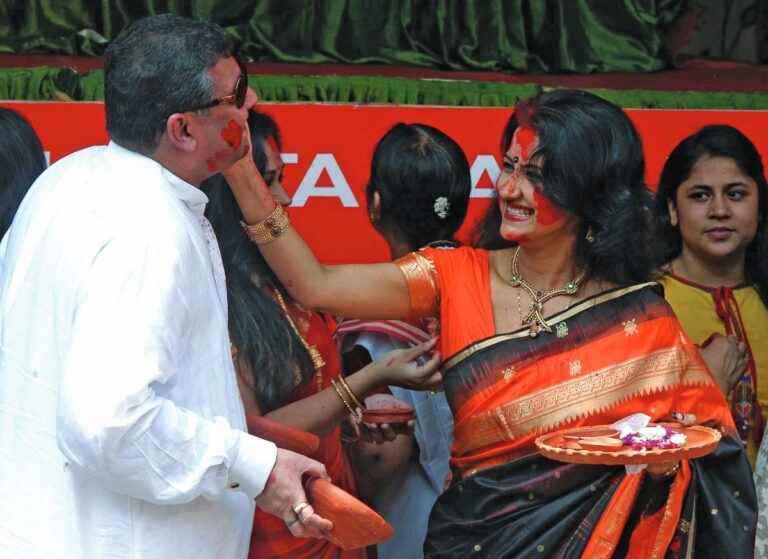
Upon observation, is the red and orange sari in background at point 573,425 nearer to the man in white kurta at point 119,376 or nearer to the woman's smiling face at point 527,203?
the woman's smiling face at point 527,203

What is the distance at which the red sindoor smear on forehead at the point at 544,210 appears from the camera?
277 cm

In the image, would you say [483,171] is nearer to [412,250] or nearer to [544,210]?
[412,250]

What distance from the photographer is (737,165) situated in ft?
11.7

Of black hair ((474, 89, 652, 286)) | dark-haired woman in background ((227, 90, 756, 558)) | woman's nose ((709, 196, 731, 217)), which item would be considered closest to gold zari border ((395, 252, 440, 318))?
dark-haired woman in background ((227, 90, 756, 558))

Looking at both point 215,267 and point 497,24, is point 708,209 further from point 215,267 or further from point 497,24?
point 215,267

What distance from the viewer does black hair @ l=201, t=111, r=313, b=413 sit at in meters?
→ 2.76

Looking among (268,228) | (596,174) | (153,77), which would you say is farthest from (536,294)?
(153,77)

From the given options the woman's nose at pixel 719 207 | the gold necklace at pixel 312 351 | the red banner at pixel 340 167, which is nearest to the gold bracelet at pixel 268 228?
the gold necklace at pixel 312 351

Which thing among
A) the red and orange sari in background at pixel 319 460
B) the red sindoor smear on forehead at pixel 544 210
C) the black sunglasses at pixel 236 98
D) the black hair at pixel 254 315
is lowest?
the red and orange sari in background at pixel 319 460

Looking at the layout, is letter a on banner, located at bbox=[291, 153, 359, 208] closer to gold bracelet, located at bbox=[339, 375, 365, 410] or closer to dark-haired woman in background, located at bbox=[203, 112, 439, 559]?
dark-haired woman in background, located at bbox=[203, 112, 439, 559]

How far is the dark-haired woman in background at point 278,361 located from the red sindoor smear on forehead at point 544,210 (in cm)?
42

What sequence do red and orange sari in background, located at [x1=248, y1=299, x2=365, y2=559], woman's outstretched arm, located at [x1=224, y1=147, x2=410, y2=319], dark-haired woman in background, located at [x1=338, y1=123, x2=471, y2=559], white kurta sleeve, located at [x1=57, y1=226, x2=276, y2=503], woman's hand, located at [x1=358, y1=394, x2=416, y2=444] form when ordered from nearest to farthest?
white kurta sleeve, located at [x1=57, y1=226, x2=276, y2=503] < woman's outstretched arm, located at [x1=224, y1=147, x2=410, y2=319] < red and orange sari in background, located at [x1=248, y1=299, x2=365, y2=559] < woman's hand, located at [x1=358, y1=394, x2=416, y2=444] < dark-haired woman in background, located at [x1=338, y1=123, x2=471, y2=559]

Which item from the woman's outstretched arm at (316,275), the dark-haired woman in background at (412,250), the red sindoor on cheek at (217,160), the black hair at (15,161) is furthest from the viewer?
the dark-haired woman in background at (412,250)

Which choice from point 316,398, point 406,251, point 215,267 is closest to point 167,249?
point 215,267
